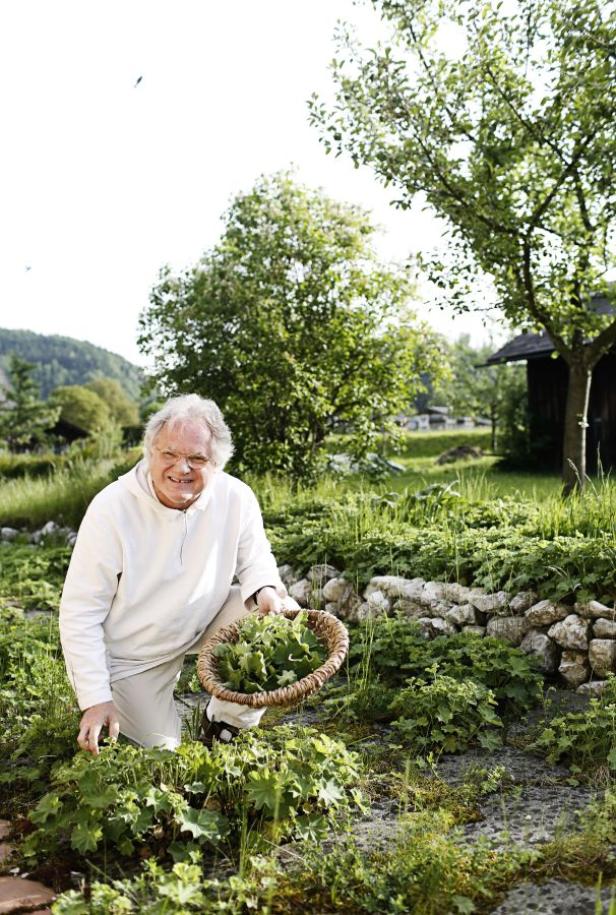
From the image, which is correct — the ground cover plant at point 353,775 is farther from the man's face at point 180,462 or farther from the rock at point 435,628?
Result: the man's face at point 180,462

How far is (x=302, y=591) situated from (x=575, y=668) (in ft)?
6.59

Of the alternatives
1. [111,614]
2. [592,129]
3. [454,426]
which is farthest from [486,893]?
[454,426]

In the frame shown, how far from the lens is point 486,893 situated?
243 centimetres

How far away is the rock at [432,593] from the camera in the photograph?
16.1 ft

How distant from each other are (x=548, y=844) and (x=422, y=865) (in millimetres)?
486

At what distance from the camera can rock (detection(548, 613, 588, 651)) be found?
4.31 m

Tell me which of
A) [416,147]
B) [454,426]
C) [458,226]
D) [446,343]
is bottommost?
[454,426]

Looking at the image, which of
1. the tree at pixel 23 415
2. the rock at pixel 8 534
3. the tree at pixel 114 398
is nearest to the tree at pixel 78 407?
the tree at pixel 23 415

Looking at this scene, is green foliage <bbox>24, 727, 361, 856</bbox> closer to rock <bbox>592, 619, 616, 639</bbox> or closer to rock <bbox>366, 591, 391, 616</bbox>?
rock <bbox>592, 619, 616, 639</bbox>

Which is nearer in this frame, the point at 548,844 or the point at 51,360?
the point at 548,844

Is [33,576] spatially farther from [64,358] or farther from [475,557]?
[64,358]

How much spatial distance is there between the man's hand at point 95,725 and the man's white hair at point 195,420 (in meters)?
0.96

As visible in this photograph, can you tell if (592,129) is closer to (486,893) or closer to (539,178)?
(539,178)

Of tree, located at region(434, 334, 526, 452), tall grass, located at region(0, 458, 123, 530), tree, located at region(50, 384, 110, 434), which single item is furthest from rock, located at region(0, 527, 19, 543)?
tree, located at region(50, 384, 110, 434)
